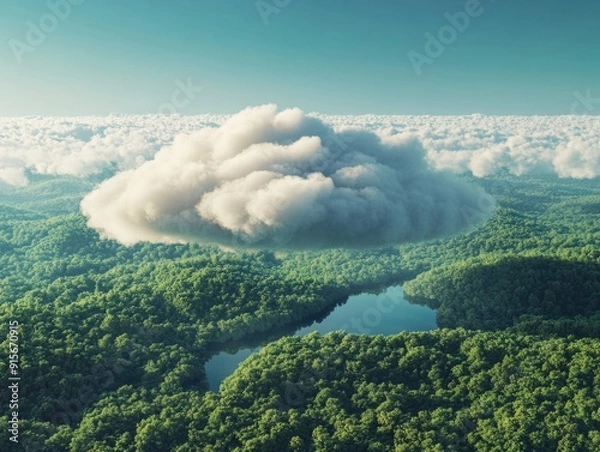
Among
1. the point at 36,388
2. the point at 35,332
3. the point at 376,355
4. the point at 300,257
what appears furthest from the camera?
the point at 300,257

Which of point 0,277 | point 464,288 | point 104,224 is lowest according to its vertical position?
point 0,277

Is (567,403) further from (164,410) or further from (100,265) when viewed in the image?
(100,265)

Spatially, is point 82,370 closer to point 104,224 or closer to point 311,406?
point 104,224

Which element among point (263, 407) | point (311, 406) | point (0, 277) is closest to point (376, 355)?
point (311, 406)

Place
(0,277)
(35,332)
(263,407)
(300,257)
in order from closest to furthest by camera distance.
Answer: (263,407) → (35,332) → (0,277) → (300,257)

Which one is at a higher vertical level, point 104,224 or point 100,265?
point 104,224

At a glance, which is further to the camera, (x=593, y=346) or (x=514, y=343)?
(x=514, y=343)

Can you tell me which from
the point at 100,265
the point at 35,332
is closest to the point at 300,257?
the point at 100,265
